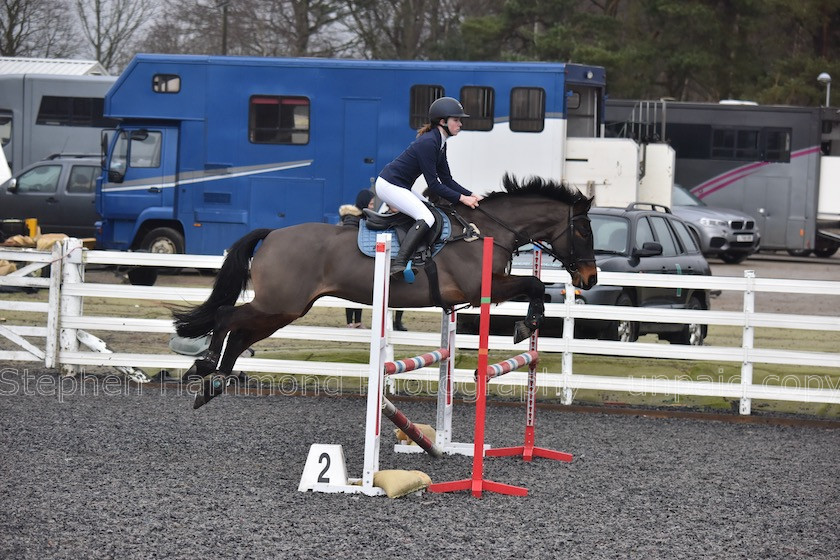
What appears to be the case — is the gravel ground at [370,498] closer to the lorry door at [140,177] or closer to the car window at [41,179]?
the lorry door at [140,177]

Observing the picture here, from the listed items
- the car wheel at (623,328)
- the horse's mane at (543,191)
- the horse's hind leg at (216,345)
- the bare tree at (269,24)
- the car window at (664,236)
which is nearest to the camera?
the horse's hind leg at (216,345)

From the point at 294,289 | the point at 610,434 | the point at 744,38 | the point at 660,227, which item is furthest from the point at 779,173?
the point at 294,289

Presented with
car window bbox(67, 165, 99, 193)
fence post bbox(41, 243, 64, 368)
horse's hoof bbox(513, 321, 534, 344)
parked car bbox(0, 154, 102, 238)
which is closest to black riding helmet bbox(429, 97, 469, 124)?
horse's hoof bbox(513, 321, 534, 344)

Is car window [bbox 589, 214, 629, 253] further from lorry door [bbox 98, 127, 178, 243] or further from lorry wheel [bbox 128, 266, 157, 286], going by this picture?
lorry door [bbox 98, 127, 178, 243]

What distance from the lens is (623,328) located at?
12336 mm

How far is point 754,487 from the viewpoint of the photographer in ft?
24.1

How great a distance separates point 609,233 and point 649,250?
92cm

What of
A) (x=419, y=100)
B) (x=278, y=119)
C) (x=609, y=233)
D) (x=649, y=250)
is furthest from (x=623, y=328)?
(x=278, y=119)

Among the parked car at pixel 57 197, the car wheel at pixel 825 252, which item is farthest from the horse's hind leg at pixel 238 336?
the car wheel at pixel 825 252

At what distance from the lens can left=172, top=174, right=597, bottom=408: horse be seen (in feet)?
26.3

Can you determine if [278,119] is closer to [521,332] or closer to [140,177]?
[140,177]

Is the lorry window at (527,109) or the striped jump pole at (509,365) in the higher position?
the lorry window at (527,109)

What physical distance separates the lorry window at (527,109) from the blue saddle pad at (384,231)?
11.6m

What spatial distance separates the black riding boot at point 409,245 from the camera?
7879 millimetres
